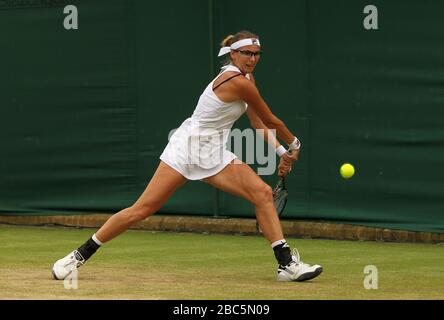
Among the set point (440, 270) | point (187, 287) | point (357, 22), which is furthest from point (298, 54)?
point (187, 287)

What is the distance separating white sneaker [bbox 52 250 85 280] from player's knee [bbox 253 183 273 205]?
134 cm

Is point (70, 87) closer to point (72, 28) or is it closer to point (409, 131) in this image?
point (72, 28)

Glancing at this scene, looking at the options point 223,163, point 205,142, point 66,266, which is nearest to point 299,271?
point 223,163

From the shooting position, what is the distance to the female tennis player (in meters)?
8.86

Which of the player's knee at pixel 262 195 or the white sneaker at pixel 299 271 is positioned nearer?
the white sneaker at pixel 299 271

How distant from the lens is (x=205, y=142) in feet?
29.5

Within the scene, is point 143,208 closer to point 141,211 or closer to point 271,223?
point 141,211

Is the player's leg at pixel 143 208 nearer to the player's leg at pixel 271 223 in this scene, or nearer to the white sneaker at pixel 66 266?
the white sneaker at pixel 66 266

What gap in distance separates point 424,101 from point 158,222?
330cm

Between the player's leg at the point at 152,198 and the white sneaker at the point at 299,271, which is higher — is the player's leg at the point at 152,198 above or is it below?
above

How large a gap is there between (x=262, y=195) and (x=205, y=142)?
565mm

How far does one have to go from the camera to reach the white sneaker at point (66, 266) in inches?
350

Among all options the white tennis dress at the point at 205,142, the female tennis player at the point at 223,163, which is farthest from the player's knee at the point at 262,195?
the white tennis dress at the point at 205,142

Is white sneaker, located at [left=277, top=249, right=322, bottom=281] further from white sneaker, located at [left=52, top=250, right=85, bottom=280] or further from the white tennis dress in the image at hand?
white sneaker, located at [left=52, top=250, right=85, bottom=280]
